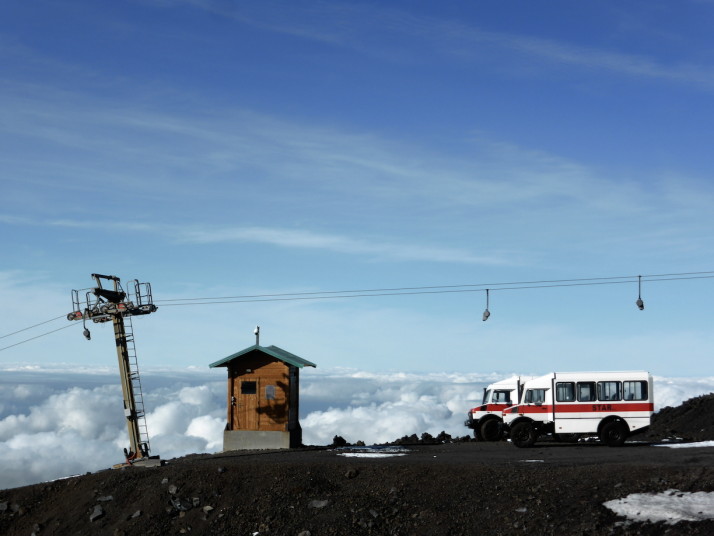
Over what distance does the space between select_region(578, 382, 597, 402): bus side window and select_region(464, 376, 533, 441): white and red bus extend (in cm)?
461

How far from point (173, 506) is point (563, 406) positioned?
18590mm

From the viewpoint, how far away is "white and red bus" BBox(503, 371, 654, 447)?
3759cm

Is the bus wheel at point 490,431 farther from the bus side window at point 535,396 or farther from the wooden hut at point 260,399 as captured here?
the wooden hut at point 260,399

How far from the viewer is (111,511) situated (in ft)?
95.7

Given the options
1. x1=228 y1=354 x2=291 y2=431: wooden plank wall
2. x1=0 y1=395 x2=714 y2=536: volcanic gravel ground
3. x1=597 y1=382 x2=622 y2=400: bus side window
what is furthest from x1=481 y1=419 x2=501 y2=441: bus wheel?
x1=228 y1=354 x2=291 y2=431: wooden plank wall

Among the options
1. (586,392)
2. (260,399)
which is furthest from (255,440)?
(586,392)

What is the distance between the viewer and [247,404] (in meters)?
40.2

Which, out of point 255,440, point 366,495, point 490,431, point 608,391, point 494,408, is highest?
point 608,391

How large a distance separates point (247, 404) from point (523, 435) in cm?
1329

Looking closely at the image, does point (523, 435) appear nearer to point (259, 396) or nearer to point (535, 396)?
point (535, 396)

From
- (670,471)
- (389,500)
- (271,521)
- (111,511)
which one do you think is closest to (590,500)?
(670,471)

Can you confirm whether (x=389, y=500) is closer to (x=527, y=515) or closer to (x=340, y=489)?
(x=340, y=489)

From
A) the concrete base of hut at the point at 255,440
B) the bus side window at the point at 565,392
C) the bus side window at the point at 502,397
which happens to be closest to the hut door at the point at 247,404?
the concrete base of hut at the point at 255,440

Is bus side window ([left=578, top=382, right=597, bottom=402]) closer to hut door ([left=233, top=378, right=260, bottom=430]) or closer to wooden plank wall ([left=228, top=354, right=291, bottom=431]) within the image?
wooden plank wall ([left=228, top=354, right=291, bottom=431])
